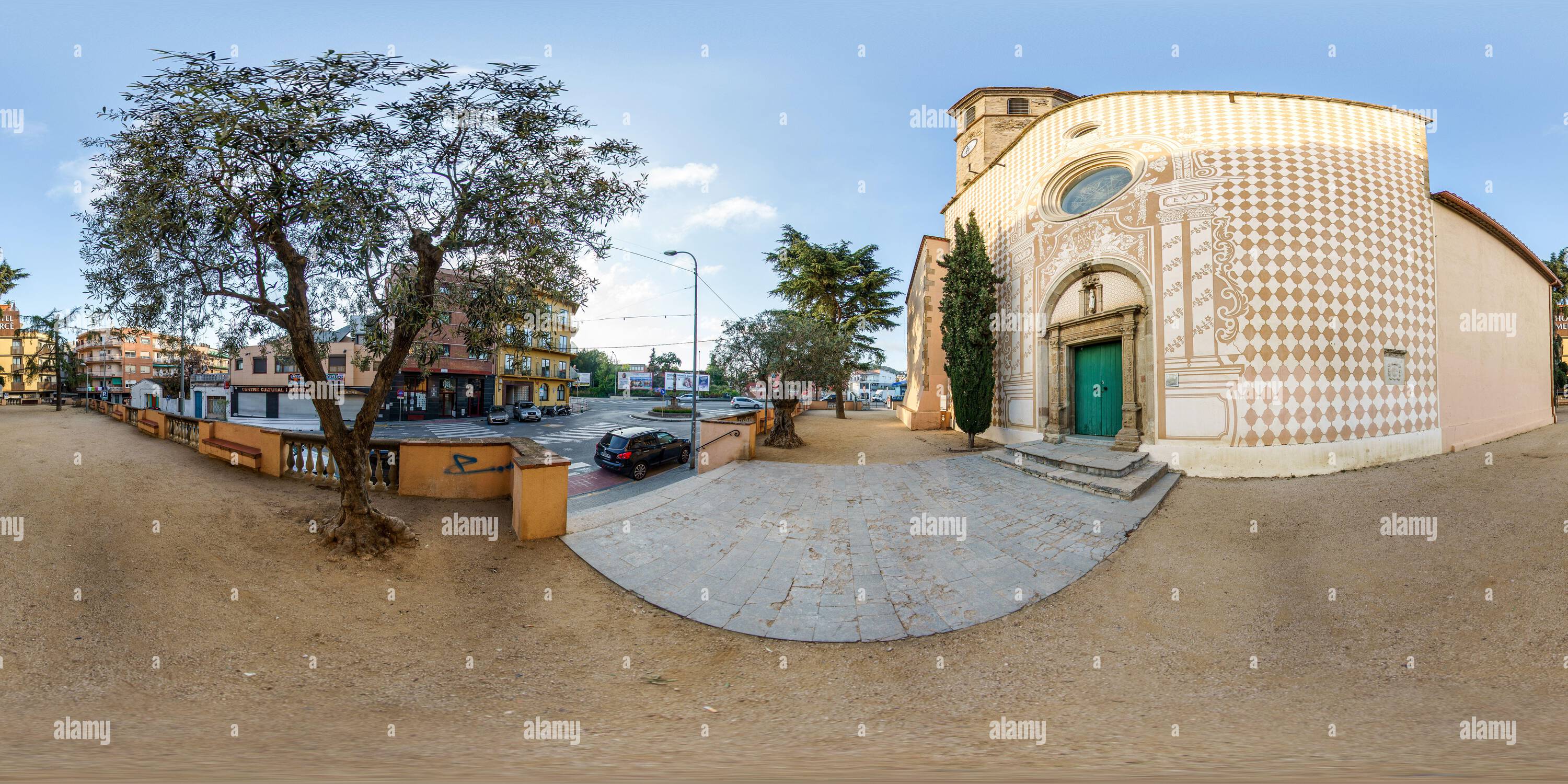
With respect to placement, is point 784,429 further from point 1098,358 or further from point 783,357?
point 1098,358

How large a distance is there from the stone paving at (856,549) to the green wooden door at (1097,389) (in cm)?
271

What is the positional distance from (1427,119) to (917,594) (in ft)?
54.1

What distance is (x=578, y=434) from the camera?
2722 centimetres

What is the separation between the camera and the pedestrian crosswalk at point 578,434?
24594 millimetres

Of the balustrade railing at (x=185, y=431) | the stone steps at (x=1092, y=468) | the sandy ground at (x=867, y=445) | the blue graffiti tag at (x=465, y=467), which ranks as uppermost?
the balustrade railing at (x=185, y=431)

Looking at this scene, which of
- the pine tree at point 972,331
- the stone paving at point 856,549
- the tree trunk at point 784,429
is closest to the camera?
the stone paving at point 856,549

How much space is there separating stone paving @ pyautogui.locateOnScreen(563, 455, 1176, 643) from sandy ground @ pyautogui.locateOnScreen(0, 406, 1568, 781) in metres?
0.33

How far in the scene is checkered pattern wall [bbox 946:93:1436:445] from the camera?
9.93 meters

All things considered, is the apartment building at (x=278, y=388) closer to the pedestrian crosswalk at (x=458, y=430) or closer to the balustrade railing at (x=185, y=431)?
the pedestrian crosswalk at (x=458, y=430)

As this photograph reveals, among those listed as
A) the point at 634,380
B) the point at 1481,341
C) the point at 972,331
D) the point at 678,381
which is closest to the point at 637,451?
the point at 972,331

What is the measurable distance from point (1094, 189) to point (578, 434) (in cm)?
2493

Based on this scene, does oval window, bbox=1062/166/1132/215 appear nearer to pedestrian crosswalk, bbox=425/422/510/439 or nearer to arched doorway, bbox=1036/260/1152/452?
arched doorway, bbox=1036/260/1152/452

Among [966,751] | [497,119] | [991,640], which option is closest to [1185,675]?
[991,640]

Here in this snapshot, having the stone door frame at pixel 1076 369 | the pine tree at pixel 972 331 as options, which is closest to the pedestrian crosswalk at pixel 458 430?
the pine tree at pixel 972 331
